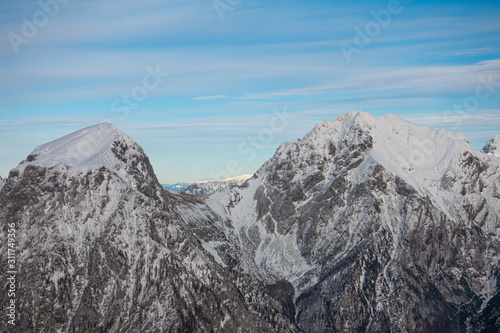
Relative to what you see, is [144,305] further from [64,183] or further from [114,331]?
[64,183]

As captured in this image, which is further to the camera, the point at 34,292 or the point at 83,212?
the point at 83,212

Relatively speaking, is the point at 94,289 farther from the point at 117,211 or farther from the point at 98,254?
the point at 117,211

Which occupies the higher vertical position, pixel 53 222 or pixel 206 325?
pixel 53 222

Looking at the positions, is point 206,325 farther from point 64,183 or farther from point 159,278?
point 64,183

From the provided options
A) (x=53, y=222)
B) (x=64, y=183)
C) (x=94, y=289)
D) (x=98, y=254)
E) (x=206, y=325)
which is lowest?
(x=206, y=325)

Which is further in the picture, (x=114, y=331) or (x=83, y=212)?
(x=83, y=212)

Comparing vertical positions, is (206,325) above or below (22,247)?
below

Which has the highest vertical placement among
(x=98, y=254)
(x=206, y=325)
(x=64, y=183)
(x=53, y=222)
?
(x=64, y=183)

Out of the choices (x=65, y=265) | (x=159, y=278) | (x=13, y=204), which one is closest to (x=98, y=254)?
(x=65, y=265)

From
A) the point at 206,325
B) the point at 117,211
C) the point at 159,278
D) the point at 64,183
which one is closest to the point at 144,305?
the point at 159,278
